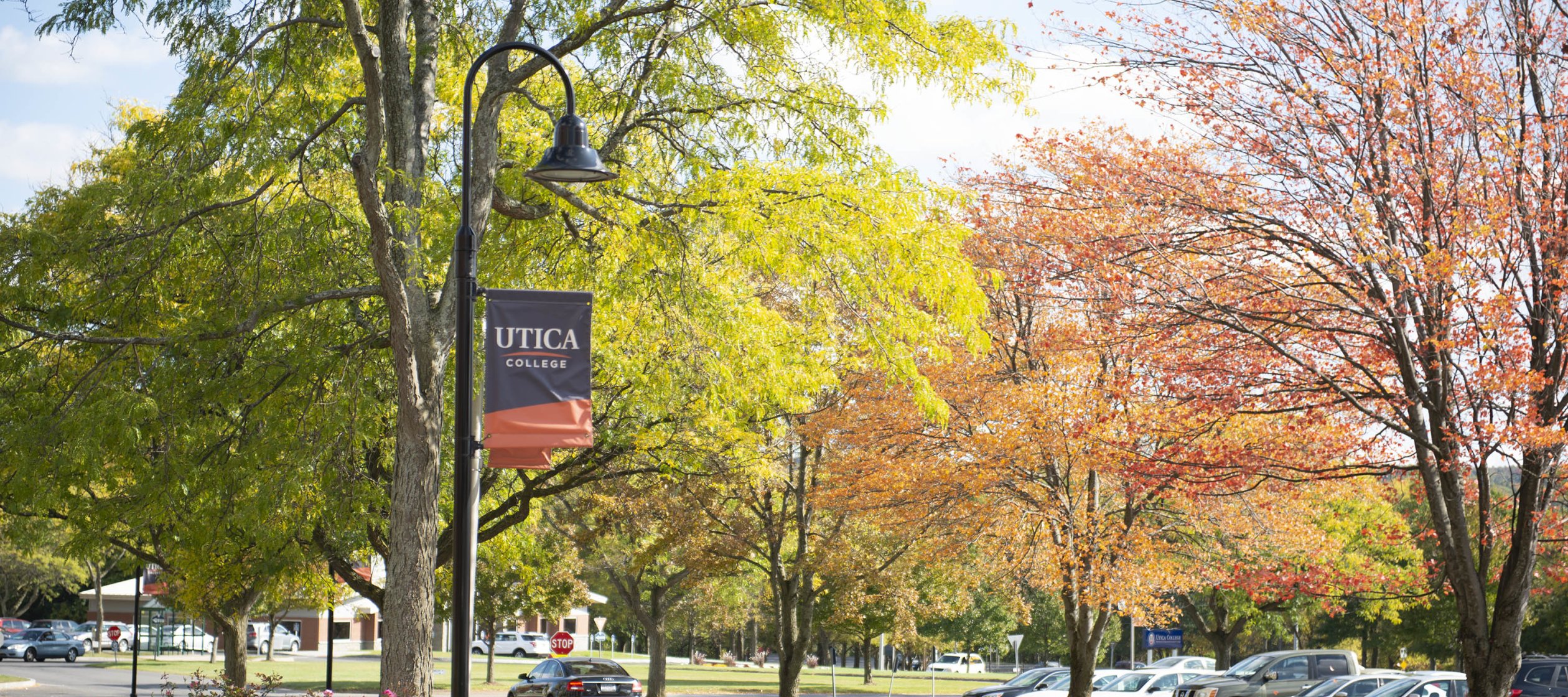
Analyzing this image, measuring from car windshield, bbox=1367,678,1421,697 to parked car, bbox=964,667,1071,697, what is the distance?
7.31m

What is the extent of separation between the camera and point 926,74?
12.9m

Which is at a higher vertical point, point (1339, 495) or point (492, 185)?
point (492, 185)

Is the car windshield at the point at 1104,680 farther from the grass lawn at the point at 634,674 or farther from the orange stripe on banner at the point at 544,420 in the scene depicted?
the orange stripe on banner at the point at 544,420

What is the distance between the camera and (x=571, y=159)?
830 cm

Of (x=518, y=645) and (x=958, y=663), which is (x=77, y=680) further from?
(x=958, y=663)

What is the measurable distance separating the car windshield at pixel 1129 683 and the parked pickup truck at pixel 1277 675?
2.38 feet

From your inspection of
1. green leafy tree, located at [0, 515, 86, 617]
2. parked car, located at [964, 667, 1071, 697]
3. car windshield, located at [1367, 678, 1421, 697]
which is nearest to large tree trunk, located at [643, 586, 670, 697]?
parked car, located at [964, 667, 1071, 697]

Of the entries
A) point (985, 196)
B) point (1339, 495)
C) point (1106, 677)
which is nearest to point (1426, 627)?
point (1106, 677)

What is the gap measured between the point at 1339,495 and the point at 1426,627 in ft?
105

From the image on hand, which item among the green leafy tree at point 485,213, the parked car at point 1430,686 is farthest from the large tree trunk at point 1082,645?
the green leafy tree at point 485,213

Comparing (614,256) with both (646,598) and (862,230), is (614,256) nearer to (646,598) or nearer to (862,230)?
(862,230)

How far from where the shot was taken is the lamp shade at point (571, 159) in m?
8.28

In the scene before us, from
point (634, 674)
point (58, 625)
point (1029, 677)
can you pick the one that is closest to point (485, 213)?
point (1029, 677)

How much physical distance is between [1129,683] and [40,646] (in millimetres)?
48056
